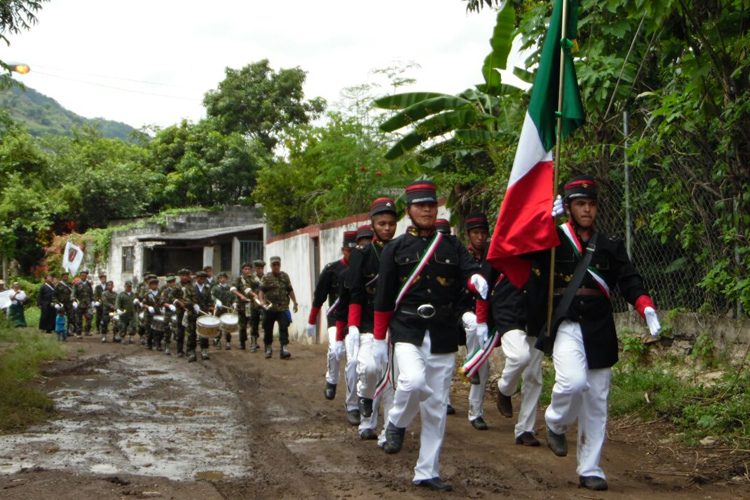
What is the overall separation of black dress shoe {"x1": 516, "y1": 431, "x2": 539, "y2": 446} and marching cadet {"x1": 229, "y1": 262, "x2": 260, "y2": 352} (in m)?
12.7

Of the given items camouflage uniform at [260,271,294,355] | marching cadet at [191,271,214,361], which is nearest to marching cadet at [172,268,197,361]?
marching cadet at [191,271,214,361]

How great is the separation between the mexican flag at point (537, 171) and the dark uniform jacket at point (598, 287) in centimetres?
26

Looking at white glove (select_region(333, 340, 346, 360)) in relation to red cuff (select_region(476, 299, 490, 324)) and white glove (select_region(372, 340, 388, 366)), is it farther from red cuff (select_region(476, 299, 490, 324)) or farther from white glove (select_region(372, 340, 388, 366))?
white glove (select_region(372, 340, 388, 366))

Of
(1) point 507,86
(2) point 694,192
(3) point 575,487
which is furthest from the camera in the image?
(1) point 507,86

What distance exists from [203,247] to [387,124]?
20701mm

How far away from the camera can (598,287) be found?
21.3ft

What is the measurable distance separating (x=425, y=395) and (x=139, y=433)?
3.67 meters

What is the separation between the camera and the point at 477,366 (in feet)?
26.2

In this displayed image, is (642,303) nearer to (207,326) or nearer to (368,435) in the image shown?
(368,435)

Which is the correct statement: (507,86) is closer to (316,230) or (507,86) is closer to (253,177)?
(316,230)

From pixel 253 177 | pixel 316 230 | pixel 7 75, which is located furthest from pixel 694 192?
pixel 253 177

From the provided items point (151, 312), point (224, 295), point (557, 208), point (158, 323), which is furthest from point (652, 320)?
point (151, 312)

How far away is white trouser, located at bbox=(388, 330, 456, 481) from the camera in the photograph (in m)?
6.33

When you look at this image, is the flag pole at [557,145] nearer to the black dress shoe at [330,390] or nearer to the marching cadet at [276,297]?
the black dress shoe at [330,390]
